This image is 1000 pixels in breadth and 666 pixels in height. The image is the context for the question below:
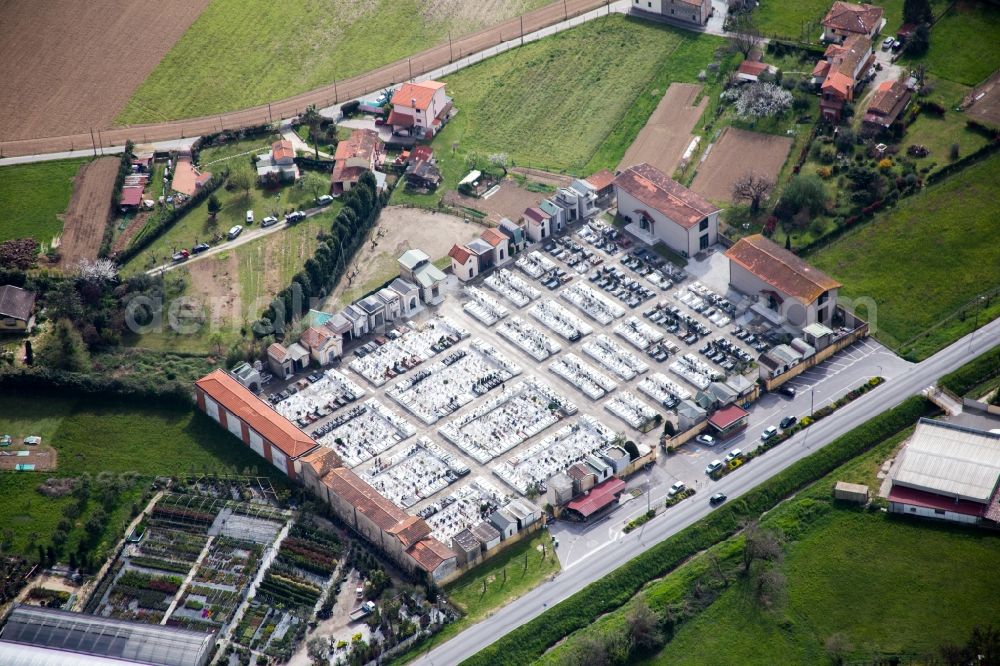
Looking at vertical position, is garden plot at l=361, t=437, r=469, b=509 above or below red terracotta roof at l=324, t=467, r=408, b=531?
below

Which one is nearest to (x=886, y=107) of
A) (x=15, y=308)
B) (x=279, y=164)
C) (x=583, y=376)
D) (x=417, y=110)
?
(x=583, y=376)

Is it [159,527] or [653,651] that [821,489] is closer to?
[653,651]

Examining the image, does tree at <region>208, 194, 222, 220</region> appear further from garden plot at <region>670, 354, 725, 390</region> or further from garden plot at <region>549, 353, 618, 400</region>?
garden plot at <region>670, 354, 725, 390</region>

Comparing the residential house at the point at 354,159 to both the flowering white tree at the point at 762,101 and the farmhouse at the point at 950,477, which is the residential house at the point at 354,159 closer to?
the flowering white tree at the point at 762,101

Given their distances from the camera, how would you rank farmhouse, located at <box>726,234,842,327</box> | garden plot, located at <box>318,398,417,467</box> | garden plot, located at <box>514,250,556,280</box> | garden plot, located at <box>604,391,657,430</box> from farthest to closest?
garden plot, located at <box>514,250,556,280</box>
farmhouse, located at <box>726,234,842,327</box>
garden plot, located at <box>604,391,657,430</box>
garden plot, located at <box>318,398,417,467</box>

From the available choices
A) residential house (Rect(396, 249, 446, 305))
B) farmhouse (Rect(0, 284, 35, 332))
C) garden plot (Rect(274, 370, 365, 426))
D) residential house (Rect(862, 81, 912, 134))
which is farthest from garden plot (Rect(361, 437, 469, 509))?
residential house (Rect(862, 81, 912, 134))

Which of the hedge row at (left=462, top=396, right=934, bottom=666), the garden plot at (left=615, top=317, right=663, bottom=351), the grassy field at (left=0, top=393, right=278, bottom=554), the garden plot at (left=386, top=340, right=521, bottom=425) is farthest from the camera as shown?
Answer: the garden plot at (left=615, top=317, right=663, bottom=351)

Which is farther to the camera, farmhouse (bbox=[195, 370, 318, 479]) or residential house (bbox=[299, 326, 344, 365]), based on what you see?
residential house (bbox=[299, 326, 344, 365])

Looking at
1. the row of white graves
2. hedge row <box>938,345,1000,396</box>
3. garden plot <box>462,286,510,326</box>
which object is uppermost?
garden plot <box>462,286,510,326</box>

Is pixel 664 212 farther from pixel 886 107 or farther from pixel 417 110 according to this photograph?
pixel 417 110
